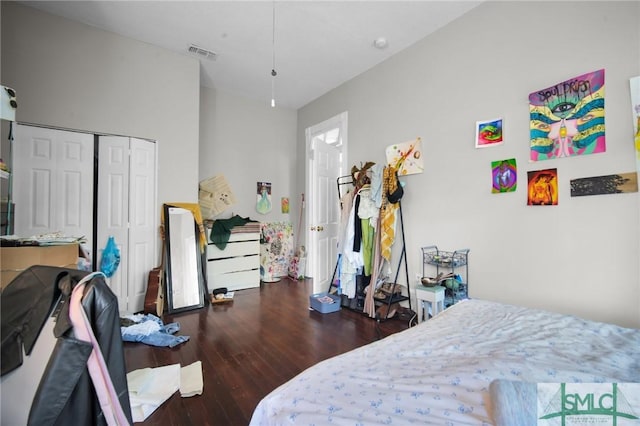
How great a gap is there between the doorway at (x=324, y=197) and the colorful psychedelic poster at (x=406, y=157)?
86 centimetres

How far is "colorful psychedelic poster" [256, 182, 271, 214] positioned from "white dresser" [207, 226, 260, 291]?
0.62 m

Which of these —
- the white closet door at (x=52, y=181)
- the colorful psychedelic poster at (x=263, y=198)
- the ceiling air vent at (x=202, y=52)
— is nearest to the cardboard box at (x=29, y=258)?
the white closet door at (x=52, y=181)

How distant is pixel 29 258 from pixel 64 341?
94cm

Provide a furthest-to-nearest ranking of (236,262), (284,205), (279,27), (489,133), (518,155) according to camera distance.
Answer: (284,205) < (236,262) < (279,27) < (489,133) < (518,155)

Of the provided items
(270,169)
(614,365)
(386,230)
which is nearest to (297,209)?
(270,169)

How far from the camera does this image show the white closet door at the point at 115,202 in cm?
285

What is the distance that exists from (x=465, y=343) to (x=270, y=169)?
13.9 feet

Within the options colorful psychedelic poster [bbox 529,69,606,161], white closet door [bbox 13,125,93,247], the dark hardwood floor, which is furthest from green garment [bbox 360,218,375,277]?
white closet door [bbox 13,125,93,247]

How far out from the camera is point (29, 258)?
1.27 meters

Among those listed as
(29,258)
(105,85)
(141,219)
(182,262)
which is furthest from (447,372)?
(105,85)

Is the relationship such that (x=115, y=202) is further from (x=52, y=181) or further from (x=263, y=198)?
(x=263, y=198)

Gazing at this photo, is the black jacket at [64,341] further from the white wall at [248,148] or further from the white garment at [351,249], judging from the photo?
the white wall at [248,148]

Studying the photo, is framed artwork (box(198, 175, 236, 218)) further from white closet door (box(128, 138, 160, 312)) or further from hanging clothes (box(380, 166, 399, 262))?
hanging clothes (box(380, 166, 399, 262))

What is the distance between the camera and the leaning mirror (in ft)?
10.4
